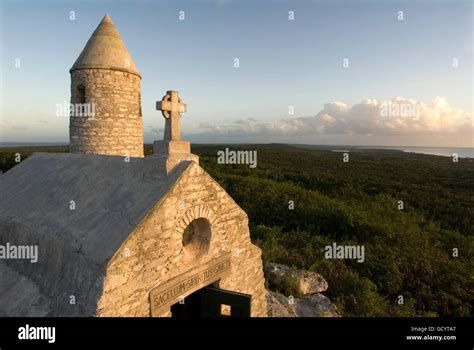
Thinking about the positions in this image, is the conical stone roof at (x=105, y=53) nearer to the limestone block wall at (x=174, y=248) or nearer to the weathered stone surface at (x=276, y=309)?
the limestone block wall at (x=174, y=248)

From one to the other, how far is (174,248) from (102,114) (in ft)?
30.0

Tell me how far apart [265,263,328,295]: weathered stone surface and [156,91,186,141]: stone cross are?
7188 mm

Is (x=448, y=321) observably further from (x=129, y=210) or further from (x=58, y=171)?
(x=58, y=171)

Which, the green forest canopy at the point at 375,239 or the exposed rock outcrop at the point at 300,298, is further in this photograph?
the green forest canopy at the point at 375,239

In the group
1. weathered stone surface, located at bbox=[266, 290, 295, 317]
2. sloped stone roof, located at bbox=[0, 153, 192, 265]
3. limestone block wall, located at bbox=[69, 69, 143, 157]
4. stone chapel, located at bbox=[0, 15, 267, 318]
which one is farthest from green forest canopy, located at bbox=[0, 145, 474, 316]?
limestone block wall, located at bbox=[69, 69, 143, 157]

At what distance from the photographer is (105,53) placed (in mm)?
12484

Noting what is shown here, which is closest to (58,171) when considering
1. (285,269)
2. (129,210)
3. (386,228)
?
(129,210)

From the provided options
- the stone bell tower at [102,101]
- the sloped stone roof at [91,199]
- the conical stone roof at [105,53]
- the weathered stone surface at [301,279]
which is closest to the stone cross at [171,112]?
the sloped stone roof at [91,199]

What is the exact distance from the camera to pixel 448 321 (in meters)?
4.24

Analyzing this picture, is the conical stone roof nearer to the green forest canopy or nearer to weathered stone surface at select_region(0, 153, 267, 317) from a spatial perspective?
weathered stone surface at select_region(0, 153, 267, 317)

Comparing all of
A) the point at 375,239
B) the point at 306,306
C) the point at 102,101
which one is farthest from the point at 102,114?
the point at 375,239

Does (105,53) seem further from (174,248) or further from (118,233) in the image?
(174,248)

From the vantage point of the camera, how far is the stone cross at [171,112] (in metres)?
6.11

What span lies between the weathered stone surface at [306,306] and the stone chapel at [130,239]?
1515 millimetres
